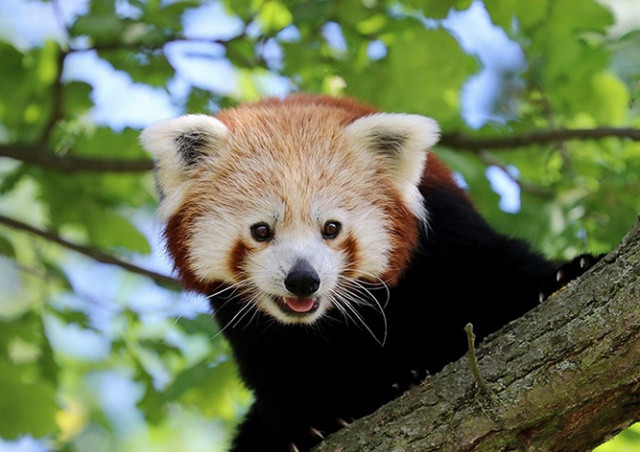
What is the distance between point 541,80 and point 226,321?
2.13 meters

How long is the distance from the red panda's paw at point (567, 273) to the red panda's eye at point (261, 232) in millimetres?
1081

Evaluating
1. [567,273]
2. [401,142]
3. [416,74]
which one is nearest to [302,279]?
[401,142]

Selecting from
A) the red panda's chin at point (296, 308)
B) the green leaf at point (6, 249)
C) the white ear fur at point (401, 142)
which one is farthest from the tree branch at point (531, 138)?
the green leaf at point (6, 249)

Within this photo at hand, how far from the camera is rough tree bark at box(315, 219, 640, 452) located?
2.52 metres

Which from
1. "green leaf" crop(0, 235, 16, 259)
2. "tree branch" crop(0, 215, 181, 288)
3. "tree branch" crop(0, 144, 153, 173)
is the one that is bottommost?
"green leaf" crop(0, 235, 16, 259)

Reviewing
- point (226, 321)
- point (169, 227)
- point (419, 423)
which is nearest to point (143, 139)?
point (169, 227)

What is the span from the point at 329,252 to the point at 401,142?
0.58 meters

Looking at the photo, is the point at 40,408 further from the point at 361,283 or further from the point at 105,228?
the point at 361,283

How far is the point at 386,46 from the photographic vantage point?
15.4 feet

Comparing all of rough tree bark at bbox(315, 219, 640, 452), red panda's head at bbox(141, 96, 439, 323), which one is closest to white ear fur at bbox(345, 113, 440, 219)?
red panda's head at bbox(141, 96, 439, 323)

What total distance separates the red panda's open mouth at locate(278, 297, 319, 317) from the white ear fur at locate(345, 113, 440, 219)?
595 millimetres

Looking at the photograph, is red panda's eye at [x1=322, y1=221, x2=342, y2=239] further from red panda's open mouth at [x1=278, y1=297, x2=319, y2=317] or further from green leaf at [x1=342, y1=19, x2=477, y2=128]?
green leaf at [x1=342, y1=19, x2=477, y2=128]

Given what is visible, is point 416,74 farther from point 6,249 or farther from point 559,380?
point 6,249

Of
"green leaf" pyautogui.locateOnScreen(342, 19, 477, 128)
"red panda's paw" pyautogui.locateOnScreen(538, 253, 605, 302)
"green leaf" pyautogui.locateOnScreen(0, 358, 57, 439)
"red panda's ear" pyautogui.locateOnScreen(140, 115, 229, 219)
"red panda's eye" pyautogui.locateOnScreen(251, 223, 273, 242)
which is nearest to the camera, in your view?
"red panda's paw" pyautogui.locateOnScreen(538, 253, 605, 302)
